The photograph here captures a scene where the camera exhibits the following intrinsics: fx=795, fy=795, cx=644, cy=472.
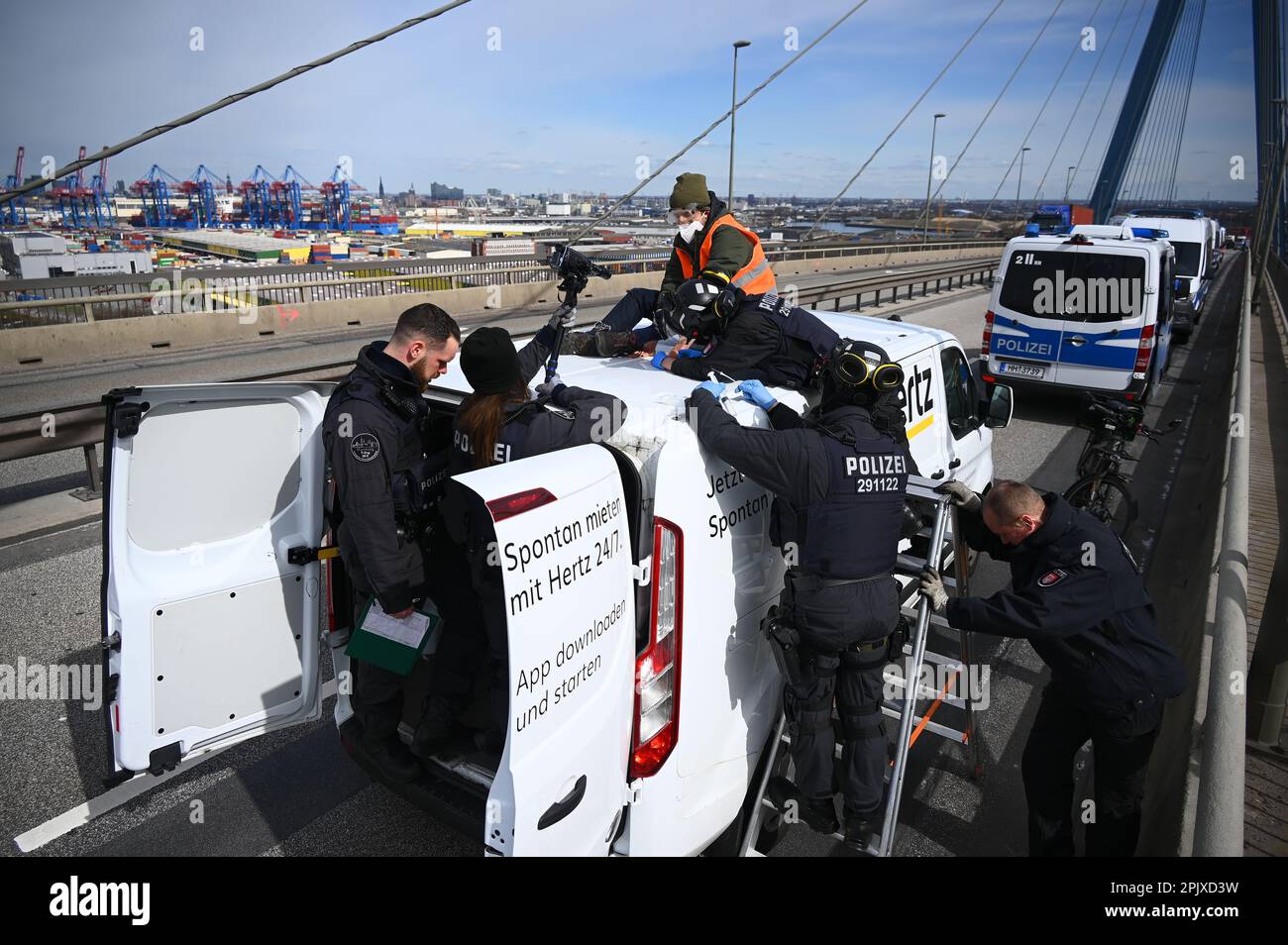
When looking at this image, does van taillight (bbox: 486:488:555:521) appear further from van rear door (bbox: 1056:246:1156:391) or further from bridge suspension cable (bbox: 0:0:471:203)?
van rear door (bbox: 1056:246:1156:391)

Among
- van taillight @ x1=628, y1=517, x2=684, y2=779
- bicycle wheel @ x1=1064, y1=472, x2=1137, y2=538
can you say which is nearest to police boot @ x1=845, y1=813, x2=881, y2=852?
van taillight @ x1=628, y1=517, x2=684, y2=779

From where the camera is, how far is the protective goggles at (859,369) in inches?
120

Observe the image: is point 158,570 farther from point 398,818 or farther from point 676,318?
point 676,318

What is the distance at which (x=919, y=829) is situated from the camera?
3.58 meters

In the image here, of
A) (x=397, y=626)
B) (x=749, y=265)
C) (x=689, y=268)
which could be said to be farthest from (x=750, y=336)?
(x=397, y=626)

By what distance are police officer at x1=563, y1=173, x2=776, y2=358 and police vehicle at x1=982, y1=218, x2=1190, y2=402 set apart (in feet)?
22.8

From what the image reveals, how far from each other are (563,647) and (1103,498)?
6288mm

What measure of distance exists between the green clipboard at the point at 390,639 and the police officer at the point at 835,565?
4.42 ft

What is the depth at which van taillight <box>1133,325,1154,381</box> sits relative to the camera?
983 centimetres

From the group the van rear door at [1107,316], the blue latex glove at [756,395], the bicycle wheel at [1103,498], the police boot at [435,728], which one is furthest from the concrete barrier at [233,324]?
the blue latex glove at [756,395]

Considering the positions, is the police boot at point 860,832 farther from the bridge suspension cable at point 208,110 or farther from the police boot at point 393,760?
the bridge suspension cable at point 208,110

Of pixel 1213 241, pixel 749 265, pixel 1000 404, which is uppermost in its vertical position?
pixel 1213 241

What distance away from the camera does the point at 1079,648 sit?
3029 mm

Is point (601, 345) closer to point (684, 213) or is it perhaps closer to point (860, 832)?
point (684, 213)
